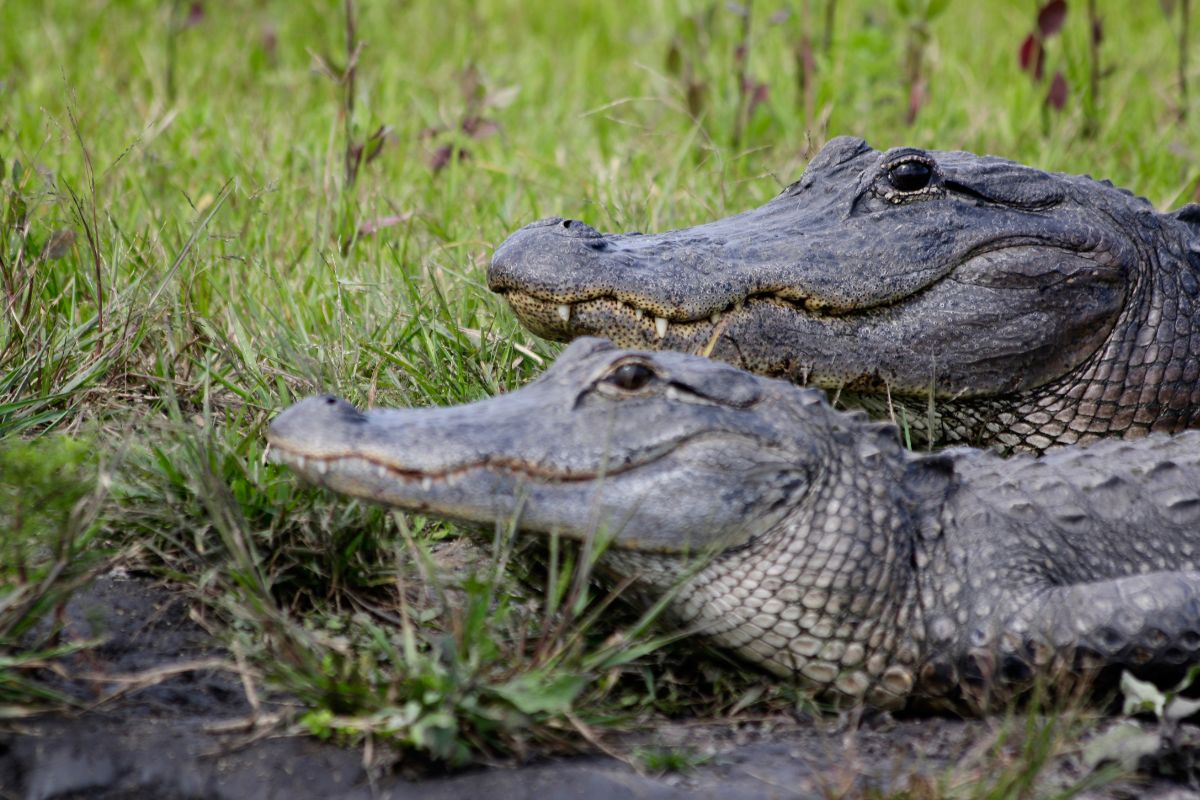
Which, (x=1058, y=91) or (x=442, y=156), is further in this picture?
(x=1058, y=91)

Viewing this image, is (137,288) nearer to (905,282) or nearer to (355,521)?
(355,521)

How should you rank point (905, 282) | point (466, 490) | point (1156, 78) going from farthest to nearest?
point (1156, 78) → point (905, 282) → point (466, 490)

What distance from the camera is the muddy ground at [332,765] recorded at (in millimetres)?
2498

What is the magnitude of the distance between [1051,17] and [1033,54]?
0.31 meters

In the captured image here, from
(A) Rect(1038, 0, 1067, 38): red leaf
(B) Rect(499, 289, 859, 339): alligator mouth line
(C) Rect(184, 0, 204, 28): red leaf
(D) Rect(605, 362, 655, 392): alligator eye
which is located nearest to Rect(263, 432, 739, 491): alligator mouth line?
(D) Rect(605, 362, 655, 392): alligator eye

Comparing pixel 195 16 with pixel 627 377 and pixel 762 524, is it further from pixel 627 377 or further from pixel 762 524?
pixel 762 524

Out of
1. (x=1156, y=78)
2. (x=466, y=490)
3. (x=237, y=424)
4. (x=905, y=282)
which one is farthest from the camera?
(x=1156, y=78)

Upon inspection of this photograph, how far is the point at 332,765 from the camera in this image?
2.54 m

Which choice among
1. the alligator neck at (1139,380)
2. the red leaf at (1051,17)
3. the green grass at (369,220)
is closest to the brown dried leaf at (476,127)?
the green grass at (369,220)

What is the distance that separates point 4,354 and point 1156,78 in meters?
6.59

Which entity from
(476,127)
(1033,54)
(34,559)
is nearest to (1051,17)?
(1033,54)

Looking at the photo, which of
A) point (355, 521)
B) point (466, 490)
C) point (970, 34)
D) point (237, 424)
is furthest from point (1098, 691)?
point (970, 34)

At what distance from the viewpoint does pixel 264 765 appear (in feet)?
8.35

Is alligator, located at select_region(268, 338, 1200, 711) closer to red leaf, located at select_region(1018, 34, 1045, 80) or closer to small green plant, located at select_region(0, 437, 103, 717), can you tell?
small green plant, located at select_region(0, 437, 103, 717)
